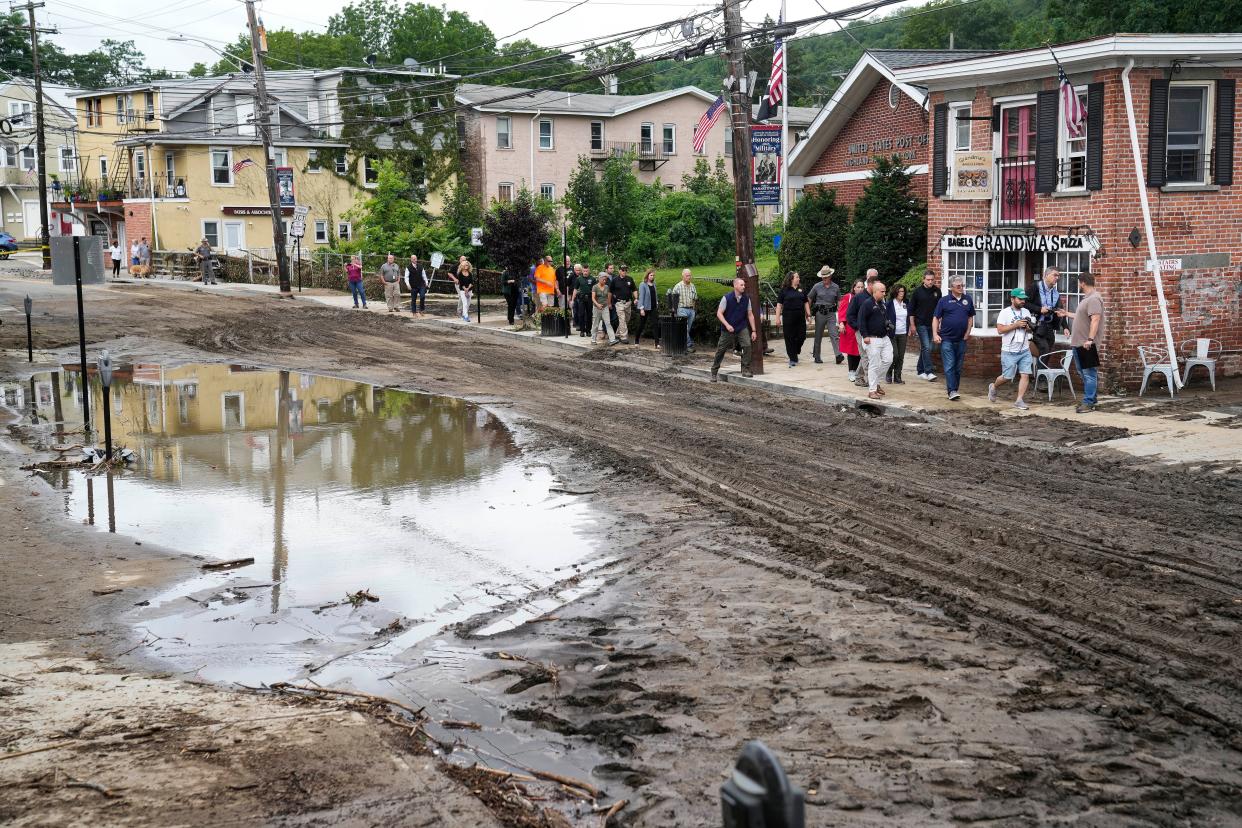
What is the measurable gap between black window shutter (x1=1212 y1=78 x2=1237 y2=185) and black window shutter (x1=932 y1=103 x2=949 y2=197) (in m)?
4.50

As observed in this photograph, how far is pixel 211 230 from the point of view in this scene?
191 ft

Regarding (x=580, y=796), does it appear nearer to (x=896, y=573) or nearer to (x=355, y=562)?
(x=896, y=573)

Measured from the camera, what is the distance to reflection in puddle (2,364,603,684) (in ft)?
29.1

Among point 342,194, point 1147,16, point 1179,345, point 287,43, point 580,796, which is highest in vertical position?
point 287,43

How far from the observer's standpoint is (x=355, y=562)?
10.8m

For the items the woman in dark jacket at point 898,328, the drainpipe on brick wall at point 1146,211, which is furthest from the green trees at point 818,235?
the drainpipe on brick wall at point 1146,211

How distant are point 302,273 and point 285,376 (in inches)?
966

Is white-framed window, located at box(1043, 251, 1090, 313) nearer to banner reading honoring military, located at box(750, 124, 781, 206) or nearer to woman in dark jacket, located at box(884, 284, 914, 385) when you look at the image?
woman in dark jacket, located at box(884, 284, 914, 385)

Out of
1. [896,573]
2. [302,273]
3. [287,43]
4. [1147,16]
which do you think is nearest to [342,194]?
[302,273]

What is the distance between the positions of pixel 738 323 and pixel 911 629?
44.5ft

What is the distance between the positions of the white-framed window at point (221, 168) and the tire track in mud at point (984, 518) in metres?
42.4

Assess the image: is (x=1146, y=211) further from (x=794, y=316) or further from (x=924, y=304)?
(x=794, y=316)

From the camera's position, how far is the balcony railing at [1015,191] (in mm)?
20750

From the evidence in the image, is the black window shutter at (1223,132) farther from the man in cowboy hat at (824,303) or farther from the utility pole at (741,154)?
the utility pole at (741,154)
